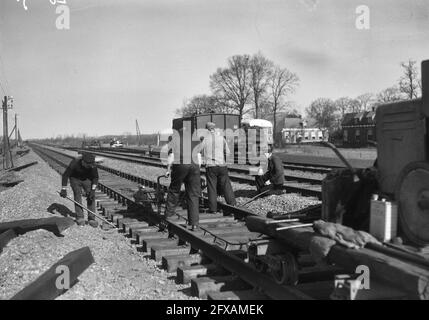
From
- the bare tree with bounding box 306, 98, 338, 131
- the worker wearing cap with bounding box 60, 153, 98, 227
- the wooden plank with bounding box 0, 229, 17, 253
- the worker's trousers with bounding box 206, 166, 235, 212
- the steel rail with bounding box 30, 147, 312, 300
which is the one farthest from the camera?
the bare tree with bounding box 306, 98, 338, 131

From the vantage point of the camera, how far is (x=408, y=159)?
12.6ft

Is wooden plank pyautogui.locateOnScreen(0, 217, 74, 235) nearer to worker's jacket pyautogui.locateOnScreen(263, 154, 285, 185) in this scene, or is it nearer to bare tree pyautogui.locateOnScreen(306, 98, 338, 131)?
worker's jacket pyautogui.locateOnScreen(263, 154, 285, 185)

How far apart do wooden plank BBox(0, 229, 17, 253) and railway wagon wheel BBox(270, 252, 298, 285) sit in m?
4.38

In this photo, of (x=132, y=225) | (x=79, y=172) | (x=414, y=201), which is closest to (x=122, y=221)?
(x=132, y=225)

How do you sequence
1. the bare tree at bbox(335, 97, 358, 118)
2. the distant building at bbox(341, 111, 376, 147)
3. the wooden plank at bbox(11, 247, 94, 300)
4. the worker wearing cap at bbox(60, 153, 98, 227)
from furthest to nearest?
the bare tree at bbox(335, 97, 358, 118), the distant building at bbox(341, 111, 376, 147), the worker wearing cap at bbox(60, 153, 98, 227), the wooden plank at bbox(11, 247, 94, 300)

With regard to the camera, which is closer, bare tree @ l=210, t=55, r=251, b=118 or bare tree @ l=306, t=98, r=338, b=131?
bare tree @ l=210, t=55, r=251, b=118

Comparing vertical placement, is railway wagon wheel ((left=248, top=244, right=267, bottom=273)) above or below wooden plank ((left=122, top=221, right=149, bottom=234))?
above

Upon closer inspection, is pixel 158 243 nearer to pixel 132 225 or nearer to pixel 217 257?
pixel 217 257

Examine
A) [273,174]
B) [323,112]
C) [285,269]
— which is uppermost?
[323,112]

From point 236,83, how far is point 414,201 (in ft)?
219

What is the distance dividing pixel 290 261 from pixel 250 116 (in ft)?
216

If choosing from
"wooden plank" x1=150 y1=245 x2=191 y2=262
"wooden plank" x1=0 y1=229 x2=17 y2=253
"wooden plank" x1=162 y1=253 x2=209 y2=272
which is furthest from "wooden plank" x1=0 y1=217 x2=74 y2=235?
"wooden plank" x1=162 y1=253 x2=209 y2=272

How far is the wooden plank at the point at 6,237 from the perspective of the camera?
276 inches

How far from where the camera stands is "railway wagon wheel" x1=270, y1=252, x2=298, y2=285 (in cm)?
436
